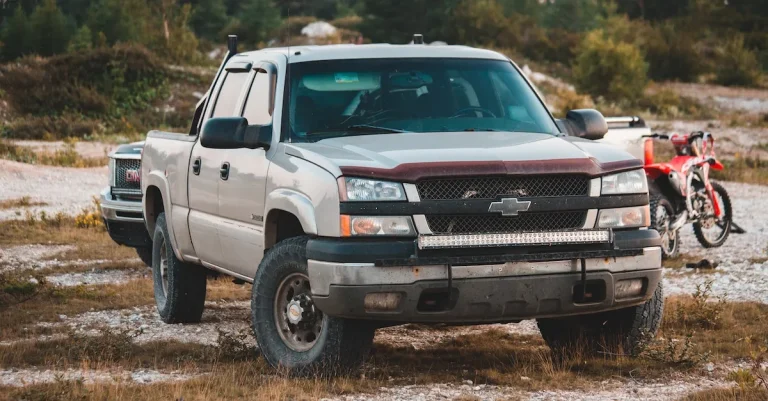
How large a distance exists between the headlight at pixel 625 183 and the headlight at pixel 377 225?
113 cm

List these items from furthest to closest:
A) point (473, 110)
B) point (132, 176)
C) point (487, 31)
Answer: point (487, 31)
point (132, 176)
point (473, 110)

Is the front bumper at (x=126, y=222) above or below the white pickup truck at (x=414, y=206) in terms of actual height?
below

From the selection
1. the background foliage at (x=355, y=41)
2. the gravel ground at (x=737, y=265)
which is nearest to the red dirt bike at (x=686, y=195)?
the gravel ground at (x=737, y=265)

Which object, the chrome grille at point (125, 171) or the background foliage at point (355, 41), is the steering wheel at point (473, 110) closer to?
the chrome grille at point (125, 171)

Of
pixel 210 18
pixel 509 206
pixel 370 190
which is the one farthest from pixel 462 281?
pixel 210 18

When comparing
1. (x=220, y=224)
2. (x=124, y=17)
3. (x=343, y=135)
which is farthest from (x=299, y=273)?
(x=124, y=17)

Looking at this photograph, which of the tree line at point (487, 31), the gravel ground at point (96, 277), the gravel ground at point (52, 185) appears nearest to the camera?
the gravel ground at point (96, 277)

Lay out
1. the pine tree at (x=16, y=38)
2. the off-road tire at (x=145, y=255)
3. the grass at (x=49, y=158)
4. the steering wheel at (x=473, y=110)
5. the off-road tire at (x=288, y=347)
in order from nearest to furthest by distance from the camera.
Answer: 1. the off-road tire at (x=288, y=347)
2. the steering wheel at (x=473, y=110)
3. the off-road tire at (x=145, y=255)
4. the grass at (x=49, y=158)
5. the pine tree at (x=16, y=38)

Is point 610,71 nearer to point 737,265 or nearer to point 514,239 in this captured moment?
point 737,265

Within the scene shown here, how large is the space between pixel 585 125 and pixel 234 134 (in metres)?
2.15

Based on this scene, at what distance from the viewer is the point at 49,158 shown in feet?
83.6

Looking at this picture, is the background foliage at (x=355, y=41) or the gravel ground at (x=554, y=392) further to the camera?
the background foliage at (x=355, y=41)

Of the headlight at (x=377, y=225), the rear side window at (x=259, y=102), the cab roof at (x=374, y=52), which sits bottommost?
the headlight at (x=377, y=225)

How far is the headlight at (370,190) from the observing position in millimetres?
6527
